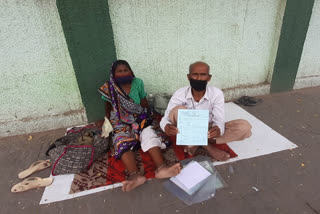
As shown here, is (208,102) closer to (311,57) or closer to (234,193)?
(234,193)

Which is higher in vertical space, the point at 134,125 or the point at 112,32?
the point at 112,32

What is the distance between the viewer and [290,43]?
357cm

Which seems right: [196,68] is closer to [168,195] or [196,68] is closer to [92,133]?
[168,195]

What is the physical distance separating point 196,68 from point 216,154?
1010mm

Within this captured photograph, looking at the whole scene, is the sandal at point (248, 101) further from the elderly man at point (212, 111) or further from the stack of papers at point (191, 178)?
the stack of papers at point (191, 178)

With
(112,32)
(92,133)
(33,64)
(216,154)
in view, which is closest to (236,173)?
(216,154)

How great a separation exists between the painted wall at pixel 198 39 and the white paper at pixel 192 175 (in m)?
1.65

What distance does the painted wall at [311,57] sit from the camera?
3.63m

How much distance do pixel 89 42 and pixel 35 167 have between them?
174 centimetres

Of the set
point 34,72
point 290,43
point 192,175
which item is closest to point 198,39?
point 290,43

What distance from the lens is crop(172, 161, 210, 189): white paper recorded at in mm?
1911

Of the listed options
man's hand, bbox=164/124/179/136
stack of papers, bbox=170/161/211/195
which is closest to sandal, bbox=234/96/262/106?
stack of papers, bbox=170/161/211/195

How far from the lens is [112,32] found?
274 centimetres

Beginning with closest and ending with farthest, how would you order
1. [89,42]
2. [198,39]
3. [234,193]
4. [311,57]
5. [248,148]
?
[234,193] < [248,148] < [89,42] < [198,39] < [311,57]
